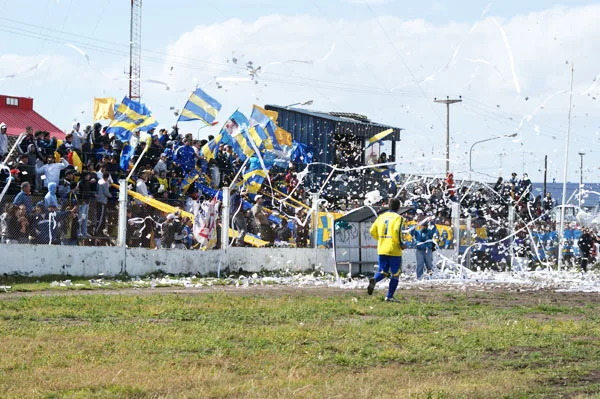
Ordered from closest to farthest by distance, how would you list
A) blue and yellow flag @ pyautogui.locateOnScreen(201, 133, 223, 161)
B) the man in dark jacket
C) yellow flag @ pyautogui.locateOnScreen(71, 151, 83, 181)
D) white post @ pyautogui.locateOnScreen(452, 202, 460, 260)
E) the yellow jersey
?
1. the yellow jersey
2. yellow flag @ pyautogui.locateOnScreen(71, 151, 83, 181)
3. blue and yellow flag @ pyautogui.locateOnScreen(201, 133, 223, 161)
4. white post @ pyautogui.locateOnScreen(452, 202, 460, 260)
5. the man in dark jacket

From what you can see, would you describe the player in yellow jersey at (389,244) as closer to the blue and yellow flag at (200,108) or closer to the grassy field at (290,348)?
the grassy field at (290,348)

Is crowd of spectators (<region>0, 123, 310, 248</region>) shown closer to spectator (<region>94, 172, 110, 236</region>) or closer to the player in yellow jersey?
spectator (<region>94, 172, 110, 236</region>)

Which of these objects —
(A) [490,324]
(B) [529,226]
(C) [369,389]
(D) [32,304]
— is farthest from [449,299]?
(B) [529,226]

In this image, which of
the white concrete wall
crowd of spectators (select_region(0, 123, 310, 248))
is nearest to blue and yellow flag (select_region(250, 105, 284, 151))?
crowd of spectators (select_region(0, 123, 310, 248))

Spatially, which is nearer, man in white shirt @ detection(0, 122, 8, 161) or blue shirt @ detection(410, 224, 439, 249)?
man in white shirt @ detection(0, 122, 8, 161)

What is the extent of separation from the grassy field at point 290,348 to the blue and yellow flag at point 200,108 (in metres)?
10.3

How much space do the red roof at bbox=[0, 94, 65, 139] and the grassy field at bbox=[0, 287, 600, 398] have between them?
56.3 ft

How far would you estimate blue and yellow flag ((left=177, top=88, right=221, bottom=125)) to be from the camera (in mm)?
26031

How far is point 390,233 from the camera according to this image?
1745cm

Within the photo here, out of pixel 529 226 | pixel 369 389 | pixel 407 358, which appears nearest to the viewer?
pixel 369 389

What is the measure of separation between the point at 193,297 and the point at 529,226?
62.2 ft

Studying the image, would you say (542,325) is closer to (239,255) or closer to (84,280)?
(84,280)

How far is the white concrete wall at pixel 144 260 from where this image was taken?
20391 millimetres

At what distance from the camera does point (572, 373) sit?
9008 millimetres
